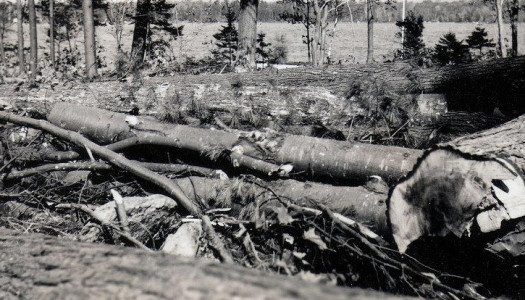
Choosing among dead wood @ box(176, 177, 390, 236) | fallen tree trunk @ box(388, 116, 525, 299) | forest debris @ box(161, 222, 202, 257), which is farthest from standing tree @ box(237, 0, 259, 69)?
fallen tree trunk @ box(388, 116, 525, 299)

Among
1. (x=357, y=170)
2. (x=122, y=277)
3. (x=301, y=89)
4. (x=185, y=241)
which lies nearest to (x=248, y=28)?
(x=301, y=89)

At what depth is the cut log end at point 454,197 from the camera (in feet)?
7.45

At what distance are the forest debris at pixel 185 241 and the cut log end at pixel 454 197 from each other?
139 cm

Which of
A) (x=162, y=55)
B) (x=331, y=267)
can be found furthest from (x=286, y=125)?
(x=162, y=55)

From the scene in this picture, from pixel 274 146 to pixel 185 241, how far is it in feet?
3.68

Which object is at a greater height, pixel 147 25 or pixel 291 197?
pixel 147 25

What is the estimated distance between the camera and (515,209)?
2246 millimetres

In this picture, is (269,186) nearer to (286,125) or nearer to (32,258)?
(286,125)

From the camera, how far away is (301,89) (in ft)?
15.6

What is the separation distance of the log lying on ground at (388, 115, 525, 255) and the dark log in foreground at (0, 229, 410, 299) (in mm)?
1196

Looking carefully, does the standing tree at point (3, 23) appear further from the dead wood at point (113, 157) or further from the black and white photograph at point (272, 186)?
the dead wood at point (113, 157)

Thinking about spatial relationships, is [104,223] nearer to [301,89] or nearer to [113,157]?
[113,157]

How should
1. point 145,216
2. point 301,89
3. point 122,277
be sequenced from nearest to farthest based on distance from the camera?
point 122,277, point 145,216, point 301,89

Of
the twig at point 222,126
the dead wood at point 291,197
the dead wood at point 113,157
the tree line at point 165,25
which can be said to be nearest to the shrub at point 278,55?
the tree line at point 165,25
